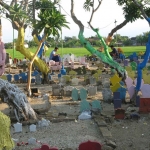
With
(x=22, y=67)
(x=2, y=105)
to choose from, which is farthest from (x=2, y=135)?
(x=22, y=67)

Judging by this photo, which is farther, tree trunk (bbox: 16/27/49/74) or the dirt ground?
tree trunk (bbox: 16/27/49/74)

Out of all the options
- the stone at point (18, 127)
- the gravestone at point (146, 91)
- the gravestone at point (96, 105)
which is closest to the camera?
the stone at point (18, 127)

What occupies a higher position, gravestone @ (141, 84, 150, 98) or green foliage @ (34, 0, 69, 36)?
green foliage @ (34, 0, 69, 36)

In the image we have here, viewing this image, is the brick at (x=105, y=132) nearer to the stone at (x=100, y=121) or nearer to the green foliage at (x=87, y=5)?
the stone at (x=100, y=121)

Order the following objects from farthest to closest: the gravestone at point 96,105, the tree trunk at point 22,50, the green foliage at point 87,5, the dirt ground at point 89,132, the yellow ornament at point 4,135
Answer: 1. the green foliage at point 87,5
2. the tree trunk at point 22,50
3. the gravestone at point 96,105
4. the dirt ground at point 89,132
5. the yellow ornament at point 4,135

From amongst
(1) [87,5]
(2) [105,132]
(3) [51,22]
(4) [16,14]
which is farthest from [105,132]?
(1) [87,5]

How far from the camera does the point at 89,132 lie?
6910mm

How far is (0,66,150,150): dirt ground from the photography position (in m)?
6.16

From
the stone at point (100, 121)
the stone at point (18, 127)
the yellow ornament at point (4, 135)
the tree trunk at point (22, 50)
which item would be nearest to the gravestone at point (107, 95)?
the stone at point (100, 121)

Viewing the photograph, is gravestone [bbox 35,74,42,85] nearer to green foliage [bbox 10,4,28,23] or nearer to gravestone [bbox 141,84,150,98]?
green foliage [bbox 10,4,28,23]

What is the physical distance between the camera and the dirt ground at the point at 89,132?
6160 millimetres

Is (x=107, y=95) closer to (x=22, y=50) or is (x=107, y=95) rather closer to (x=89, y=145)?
(x=22, y=50)

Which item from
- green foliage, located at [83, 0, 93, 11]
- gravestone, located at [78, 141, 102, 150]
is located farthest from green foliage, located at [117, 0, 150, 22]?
gravestone, located at [78, 141, 102, 150]

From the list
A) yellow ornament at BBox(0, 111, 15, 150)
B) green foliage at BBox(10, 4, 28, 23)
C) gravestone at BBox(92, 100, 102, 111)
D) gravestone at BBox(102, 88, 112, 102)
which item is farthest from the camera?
green foliage at BBox(10, 4, 28, 23)
